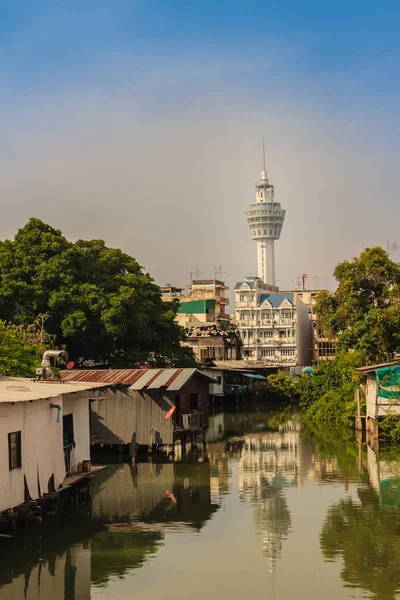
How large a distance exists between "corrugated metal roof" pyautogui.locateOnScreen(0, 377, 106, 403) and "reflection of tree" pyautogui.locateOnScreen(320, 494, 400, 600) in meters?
6.80

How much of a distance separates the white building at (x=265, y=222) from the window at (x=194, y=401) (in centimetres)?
9878

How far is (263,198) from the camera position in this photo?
144 m

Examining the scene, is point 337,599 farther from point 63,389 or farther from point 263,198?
point 263,198

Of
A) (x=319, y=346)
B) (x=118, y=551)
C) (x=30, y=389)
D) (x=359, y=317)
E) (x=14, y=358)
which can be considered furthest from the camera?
(x=319, y=346)

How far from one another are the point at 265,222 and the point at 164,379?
10964cm

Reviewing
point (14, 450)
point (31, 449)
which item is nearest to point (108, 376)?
point (31, 449)

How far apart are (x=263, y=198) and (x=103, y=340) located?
104301 millimetres

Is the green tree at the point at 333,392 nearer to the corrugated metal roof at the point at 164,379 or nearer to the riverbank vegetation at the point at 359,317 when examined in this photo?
the riverbank vegetation at the point at 359,317

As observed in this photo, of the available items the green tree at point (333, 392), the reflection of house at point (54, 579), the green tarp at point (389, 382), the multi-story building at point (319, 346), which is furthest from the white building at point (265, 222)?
the reflection of house at point (54, 579)

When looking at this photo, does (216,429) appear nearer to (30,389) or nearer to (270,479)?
(270,479)

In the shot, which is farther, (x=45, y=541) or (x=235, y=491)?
(x=235, y=491)

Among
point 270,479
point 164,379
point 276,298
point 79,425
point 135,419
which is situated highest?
point 276,298

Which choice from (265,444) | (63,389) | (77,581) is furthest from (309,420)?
(77,581)

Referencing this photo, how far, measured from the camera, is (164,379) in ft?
104
